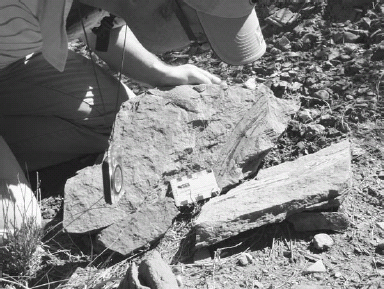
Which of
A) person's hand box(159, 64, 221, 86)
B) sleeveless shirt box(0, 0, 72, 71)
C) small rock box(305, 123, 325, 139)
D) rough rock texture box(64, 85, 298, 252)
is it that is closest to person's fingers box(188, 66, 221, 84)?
person's hand box(159, 64, 221, 86)

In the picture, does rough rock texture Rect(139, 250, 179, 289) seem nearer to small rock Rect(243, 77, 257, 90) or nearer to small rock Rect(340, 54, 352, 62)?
small rock Rect(243, 77, 257, 90)

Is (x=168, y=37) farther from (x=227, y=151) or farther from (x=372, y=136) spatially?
(x=372, y=136)

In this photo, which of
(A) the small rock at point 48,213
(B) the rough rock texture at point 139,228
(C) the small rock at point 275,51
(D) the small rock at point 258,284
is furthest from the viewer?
(C) the small rock at point 275,51

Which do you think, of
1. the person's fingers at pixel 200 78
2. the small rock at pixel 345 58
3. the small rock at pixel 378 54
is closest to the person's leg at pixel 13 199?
the person's fingers at pixel 200 78

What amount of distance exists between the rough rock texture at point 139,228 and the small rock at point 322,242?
1.97 feet

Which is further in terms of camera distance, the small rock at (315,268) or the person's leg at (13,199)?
the person's leg at (13,199)

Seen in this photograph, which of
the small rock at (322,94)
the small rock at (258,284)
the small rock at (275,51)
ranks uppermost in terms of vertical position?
the small rock at (275,51)

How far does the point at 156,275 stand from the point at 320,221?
762 mm

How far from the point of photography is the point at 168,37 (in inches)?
109

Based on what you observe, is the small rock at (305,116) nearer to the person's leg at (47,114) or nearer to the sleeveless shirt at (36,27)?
the person's leg at (47,114)

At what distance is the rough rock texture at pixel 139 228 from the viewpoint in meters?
2.88

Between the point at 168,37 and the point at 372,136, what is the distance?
115cm

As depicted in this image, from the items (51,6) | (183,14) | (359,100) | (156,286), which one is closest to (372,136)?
(359,100)

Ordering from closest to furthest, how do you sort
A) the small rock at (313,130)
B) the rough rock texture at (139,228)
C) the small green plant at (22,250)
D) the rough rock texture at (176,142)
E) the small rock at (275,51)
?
the small green plant at (22,250), the rough rock texture at (139,228), the rough rock texture at (176,142), the small rock at (313,130), the small rock at (275,51)
